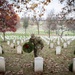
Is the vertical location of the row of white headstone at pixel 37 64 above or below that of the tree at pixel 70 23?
below

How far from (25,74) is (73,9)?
709cm

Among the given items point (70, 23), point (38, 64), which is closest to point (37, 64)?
point (38, 64)

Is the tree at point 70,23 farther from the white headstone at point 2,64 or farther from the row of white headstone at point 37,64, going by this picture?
the white headstone at point 2,64

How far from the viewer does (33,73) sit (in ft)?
27.4

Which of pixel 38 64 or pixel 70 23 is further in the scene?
pixel 70 23

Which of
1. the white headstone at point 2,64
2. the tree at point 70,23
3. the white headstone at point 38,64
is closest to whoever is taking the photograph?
the white headstone at point 2,64

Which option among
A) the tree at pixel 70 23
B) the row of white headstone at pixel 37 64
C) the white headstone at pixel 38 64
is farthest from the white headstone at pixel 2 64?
the tree at pixel 70 23

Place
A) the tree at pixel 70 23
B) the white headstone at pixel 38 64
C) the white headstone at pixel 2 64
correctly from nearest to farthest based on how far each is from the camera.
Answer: the white headstone at pixel 2 64, the white headstone at pixel 38 64, the tree at pixel 70 23

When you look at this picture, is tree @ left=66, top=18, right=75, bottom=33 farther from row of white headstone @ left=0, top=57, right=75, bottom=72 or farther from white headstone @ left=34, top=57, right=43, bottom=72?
white headstone @ left=34, top=57, right=43, bottom=72

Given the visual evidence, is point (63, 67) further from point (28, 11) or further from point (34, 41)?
point (28, 11)

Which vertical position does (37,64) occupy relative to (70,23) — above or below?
below

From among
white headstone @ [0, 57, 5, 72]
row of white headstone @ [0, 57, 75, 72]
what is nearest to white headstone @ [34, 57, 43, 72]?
row of white headstone @ [0, 57, 75, 72]

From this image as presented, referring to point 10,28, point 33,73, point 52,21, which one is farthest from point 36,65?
point 52,21

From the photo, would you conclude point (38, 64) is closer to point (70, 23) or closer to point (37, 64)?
point (37, 64)
